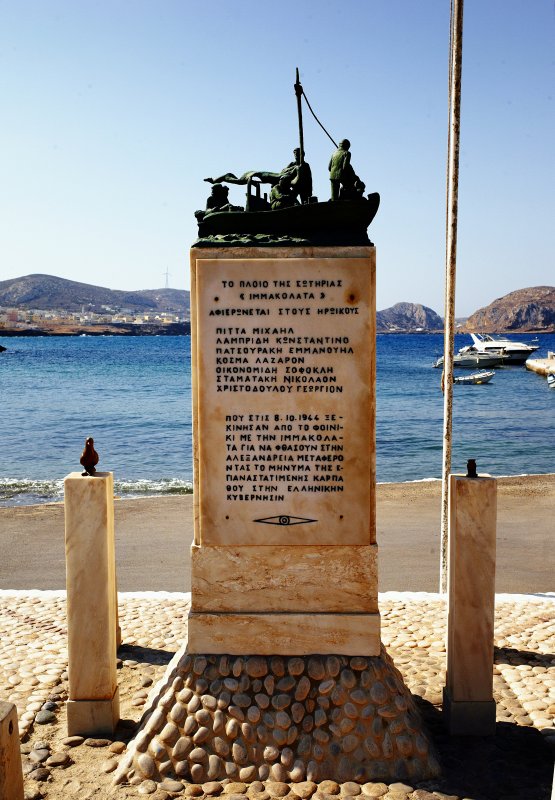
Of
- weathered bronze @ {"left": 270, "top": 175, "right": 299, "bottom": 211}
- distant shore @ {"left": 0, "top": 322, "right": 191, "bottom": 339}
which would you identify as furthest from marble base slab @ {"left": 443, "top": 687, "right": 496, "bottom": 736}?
distant shore @ {"left": 0, "top": 322, "right": 191, "bottom": 339}

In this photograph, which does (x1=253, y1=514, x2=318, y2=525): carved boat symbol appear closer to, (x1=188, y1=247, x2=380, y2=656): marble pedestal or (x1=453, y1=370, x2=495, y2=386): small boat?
(x1=188, y1=247, x2=380, y2=656): marble pedestal

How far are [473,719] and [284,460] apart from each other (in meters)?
2.14

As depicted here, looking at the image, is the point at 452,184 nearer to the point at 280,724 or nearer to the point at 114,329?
the point at 280,724

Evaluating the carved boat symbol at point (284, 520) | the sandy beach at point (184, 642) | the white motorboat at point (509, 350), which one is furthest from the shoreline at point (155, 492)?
the white motorboat at point (509, 350)

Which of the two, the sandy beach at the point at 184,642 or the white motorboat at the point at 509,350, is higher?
the white motorboat at the point at 509,350

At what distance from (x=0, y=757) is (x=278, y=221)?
3391 mm

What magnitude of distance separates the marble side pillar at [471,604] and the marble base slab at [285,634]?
1.88ft

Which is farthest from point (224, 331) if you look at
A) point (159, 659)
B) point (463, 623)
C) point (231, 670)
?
point (159, 659)

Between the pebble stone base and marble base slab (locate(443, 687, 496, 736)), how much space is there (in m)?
0.37

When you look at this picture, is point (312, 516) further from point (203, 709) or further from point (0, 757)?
point (0, 757)

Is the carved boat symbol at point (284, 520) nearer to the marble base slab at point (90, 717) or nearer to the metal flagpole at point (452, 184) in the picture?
the marble base slab at point (90, 717)

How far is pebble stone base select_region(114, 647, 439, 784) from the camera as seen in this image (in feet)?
14.7

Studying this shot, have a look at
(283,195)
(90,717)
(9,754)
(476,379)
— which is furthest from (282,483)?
(476,379)

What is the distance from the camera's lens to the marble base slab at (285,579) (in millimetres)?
4820
